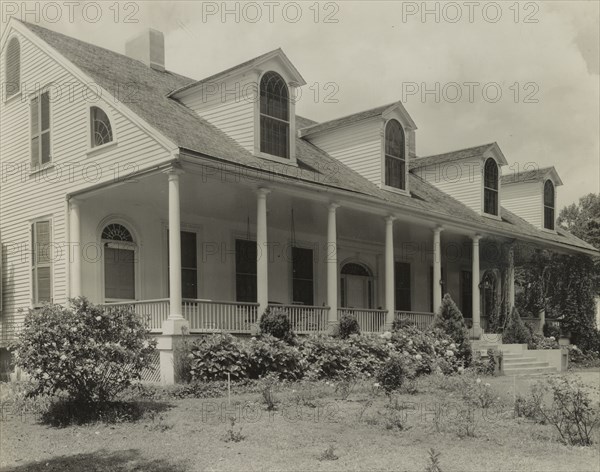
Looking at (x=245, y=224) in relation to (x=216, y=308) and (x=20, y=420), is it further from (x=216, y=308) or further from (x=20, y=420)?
(x=20, y=420)

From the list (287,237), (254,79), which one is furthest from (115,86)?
(287,237)

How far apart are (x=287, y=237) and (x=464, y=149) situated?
8118mm

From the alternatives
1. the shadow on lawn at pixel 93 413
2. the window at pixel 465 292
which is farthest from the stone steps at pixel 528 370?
the shadow on lawn at pixel 93 413

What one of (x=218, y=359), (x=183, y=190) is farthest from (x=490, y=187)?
(x=218, y=359)

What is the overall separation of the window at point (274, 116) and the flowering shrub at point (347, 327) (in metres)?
4.22

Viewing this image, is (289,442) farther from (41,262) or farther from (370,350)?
(41,262)

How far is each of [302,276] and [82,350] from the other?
1203cm

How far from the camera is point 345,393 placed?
1118 cm

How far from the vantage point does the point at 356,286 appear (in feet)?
76.2

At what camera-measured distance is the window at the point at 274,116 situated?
53.5ft

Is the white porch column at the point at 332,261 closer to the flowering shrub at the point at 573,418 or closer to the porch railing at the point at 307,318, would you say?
the porch railing at the point at 307,318

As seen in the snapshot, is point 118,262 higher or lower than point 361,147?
lower

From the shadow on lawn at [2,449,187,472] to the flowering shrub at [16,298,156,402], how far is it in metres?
1.99

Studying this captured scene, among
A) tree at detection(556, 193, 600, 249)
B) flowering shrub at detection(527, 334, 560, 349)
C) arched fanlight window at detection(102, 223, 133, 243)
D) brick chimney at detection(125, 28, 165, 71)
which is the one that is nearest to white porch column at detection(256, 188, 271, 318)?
arched fanlight window at detection(102, 223, 133, 243)
